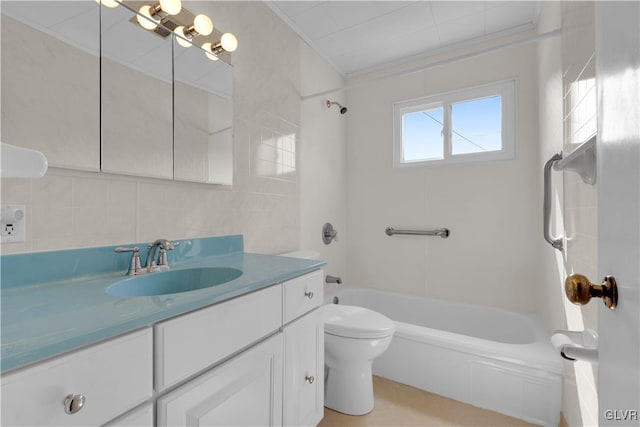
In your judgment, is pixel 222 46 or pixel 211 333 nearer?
pixel 211 333

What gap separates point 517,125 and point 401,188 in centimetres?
96

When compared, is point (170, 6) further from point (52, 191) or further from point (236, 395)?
point (236, 395)

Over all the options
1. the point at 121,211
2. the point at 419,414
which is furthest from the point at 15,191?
the point at 419,414

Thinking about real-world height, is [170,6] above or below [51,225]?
above

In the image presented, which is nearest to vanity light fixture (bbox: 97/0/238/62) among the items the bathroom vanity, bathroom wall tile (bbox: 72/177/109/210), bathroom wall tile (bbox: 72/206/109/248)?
bathroom wall tile (bbox: 72/177/109/210)

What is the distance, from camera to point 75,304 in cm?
70

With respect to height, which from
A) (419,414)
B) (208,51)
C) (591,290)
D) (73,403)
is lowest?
(419,414)

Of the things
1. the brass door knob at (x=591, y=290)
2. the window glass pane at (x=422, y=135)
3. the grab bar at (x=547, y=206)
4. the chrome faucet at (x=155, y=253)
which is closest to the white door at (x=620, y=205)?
the brass door knob at (x=591, y=290)

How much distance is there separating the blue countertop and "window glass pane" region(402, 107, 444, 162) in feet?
6.01

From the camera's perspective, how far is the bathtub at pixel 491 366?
1.46 metres

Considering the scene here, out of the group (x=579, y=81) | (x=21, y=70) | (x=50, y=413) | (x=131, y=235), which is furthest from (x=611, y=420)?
(x=21, y=70)

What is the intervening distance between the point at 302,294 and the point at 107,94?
41.1 inches

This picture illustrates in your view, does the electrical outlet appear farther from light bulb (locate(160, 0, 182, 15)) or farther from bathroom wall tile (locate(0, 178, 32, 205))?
light bulb (locate(160, 0, 182, 15))

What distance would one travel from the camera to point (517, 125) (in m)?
2.17
